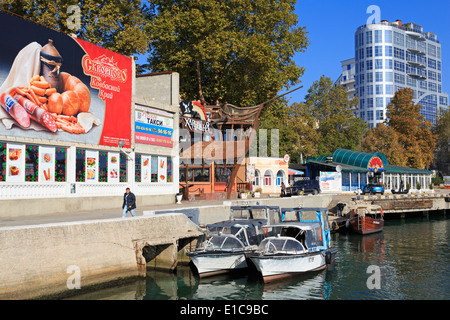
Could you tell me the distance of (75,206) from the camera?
2747 cm

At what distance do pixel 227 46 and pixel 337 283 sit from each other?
32.5 metres

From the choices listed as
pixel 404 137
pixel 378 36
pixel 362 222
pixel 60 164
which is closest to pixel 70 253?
pixel 60 164

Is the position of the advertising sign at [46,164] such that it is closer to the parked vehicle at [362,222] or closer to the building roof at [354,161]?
the parked vehicle at [362,222]

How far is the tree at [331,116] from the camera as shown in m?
80.9

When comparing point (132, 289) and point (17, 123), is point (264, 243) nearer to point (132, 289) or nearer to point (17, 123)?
point (132, 289)

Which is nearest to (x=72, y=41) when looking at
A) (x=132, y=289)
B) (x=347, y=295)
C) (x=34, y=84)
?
(x=34, y=84)

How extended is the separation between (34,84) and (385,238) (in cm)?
2639

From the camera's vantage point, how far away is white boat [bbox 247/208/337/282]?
18766 millimetres

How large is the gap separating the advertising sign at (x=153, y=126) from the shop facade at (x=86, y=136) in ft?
0.24

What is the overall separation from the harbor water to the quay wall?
83cm

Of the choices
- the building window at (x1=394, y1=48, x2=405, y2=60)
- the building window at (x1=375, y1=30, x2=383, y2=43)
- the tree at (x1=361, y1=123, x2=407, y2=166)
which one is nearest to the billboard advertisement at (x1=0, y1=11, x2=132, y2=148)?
the tree at (x1=361, y1=123, x2=407, y2=166)

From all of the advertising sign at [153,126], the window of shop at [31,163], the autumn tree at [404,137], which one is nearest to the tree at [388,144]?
the autumn tree at [404,137]
